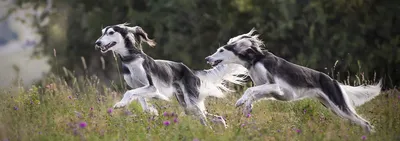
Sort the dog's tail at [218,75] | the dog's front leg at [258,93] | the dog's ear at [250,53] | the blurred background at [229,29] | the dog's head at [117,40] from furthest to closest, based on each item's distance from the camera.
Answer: the blurred background at [229,29]
the dog's tail at [218,75]
the dog's head at [117,40]
the dog's ear at [250,53]
the dog's front leg at [258,93]

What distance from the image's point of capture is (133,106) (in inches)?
394

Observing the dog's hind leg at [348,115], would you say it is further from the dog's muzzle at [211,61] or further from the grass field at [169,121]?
the dog's muzzle at [211,61]

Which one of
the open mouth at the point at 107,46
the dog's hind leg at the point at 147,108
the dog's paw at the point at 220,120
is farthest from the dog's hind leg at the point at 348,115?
the open mouth at the point at 107,46

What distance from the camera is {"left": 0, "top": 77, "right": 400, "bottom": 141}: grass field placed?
21.8 feet

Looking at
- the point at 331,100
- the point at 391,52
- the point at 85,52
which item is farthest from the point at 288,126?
the point at 85,52

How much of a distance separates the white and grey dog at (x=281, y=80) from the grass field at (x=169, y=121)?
317 mm

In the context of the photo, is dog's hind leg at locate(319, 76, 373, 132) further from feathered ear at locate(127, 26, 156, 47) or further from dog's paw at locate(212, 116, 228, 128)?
feathered ear at locate(127, 26, 156, 47)

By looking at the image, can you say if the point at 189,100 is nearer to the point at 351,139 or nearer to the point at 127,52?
the point at 127,52

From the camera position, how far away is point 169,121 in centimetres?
706

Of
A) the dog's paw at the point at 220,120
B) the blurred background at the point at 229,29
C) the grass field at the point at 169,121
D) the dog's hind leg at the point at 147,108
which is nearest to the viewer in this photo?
the grass field at the point at 169,121

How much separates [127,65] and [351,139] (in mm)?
2813

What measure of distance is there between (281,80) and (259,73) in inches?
10.4

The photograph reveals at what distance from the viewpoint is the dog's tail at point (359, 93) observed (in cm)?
765

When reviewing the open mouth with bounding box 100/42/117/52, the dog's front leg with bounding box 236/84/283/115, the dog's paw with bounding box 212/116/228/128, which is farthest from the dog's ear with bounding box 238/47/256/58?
the open mouth with bounding box 100/42/117/52
